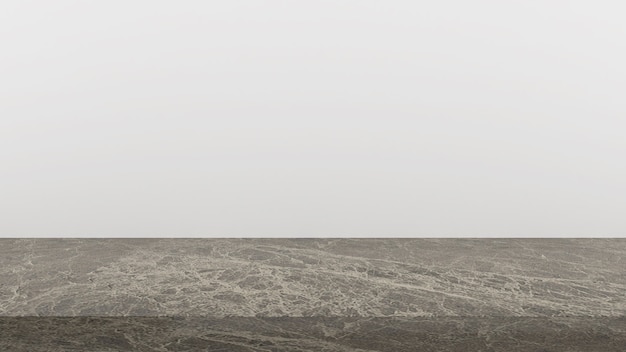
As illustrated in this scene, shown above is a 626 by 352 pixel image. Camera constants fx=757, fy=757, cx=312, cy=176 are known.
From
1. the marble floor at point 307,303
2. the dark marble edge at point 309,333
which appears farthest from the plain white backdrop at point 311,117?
the dark marble edge at point 309,333

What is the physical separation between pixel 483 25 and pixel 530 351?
4.32ft

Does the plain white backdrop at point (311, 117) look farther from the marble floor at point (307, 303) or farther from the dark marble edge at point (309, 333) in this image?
the dark marble edge at point (309, 333)

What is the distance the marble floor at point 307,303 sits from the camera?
1.80 meters

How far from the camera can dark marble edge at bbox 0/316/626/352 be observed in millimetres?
1792

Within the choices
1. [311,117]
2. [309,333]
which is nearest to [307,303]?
[309,333]

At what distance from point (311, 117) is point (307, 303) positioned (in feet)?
3.41

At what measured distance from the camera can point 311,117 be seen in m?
2.76

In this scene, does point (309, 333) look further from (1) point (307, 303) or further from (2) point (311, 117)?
(2) point (311, 117)

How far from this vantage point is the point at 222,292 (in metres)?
1.94

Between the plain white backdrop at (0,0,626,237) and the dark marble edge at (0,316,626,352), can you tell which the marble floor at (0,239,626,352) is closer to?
the dark marble edge at (0,316,626,352)

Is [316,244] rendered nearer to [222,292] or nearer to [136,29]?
[222,292]

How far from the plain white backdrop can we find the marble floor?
559 millimetres

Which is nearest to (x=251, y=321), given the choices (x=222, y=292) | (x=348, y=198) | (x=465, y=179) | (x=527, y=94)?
(x=222, y=292)

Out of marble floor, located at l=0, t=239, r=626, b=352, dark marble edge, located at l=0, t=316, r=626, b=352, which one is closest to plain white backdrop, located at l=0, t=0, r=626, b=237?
marble floor, located at l=0, t=239, r=626, b=352
